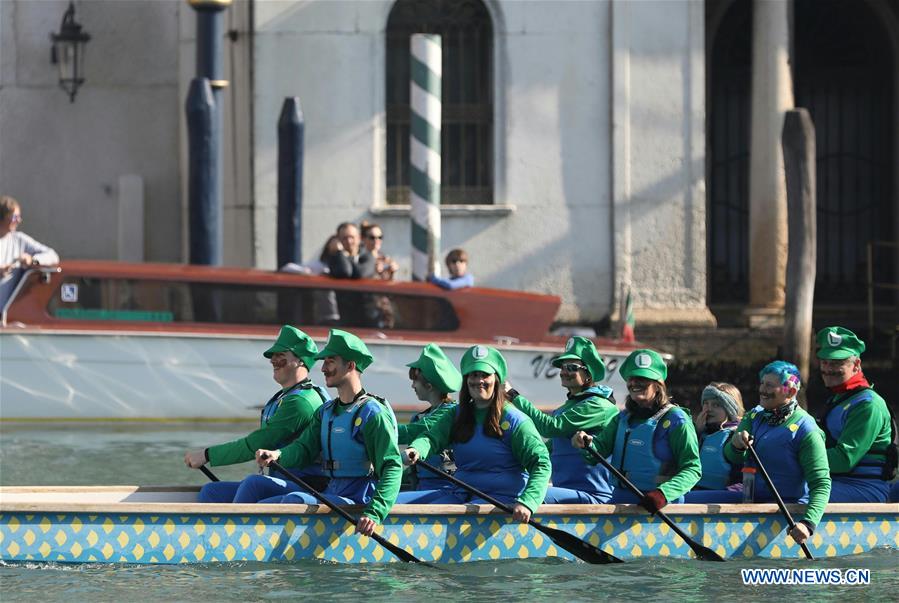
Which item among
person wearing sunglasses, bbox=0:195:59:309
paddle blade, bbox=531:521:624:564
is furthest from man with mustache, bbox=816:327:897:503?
person wearing sunglasses, bbox=0:195:59:309

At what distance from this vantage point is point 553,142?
21.7m

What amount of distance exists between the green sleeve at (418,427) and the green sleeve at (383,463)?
51cm

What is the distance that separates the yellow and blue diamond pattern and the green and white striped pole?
8365 mm

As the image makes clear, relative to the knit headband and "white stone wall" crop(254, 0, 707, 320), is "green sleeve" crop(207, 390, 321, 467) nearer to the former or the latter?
the knit headband

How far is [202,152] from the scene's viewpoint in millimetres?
19578

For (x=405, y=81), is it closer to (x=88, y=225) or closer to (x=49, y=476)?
(x=88, y=225)

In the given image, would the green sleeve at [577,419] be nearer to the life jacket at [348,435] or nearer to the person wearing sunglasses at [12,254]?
the life jacket at [348,435]

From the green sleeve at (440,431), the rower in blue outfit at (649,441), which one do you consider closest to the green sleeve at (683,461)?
the rower in blue outfit at (649,441)

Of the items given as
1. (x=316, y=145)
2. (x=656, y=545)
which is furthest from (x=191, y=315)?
(x=656, y=545)

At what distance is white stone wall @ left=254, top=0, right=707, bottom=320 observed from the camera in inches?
843

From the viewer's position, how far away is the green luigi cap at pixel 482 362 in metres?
10.6

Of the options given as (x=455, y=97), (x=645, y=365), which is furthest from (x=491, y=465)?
(x=455, y=97)

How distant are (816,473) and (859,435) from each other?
19.0 inches

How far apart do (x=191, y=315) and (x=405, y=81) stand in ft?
17.6
